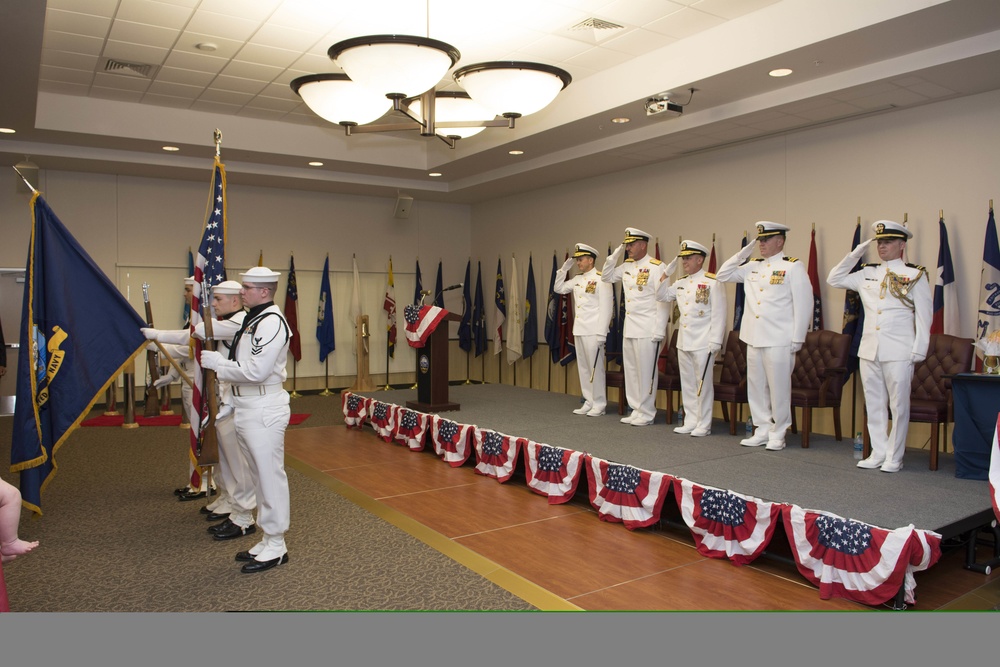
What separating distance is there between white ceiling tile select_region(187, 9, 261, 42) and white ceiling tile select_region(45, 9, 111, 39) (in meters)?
0.66

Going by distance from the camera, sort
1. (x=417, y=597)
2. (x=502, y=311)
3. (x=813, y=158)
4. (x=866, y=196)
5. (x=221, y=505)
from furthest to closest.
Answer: (x=502, y=311) < (x=813, y=158) < (x=866, y=196) < (x=221, y=505) < (x=417, y=597)

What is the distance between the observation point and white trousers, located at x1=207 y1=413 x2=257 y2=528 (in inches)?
177

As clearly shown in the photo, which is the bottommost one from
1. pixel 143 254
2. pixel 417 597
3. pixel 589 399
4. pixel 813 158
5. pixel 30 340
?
pixel 417 597

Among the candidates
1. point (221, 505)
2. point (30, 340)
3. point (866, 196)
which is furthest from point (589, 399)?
point (30, 340)

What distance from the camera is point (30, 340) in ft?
11.9

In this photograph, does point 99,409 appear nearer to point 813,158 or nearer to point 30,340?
point 30,340

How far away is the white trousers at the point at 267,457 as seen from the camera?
3.91 metres

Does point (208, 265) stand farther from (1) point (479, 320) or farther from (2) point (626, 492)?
(1) point (479, 320)

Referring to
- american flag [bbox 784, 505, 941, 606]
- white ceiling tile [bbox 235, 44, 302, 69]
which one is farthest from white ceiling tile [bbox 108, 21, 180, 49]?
american flag [bbox 784, 505, 941, 606]

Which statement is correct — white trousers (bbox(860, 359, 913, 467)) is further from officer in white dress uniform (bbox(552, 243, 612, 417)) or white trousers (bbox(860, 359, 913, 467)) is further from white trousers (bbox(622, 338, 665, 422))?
officer in white dress uniform (bbox(552, 243, 612, 417))

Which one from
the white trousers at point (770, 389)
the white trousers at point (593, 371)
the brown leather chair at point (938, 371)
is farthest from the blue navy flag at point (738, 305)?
the brown leather chair at point (938, 371)

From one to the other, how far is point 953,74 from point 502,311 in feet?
22.9

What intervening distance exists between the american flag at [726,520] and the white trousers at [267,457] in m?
2.30

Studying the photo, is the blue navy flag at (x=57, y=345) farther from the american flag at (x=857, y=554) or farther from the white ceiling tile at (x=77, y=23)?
the american flag at (x=857, y=554)
